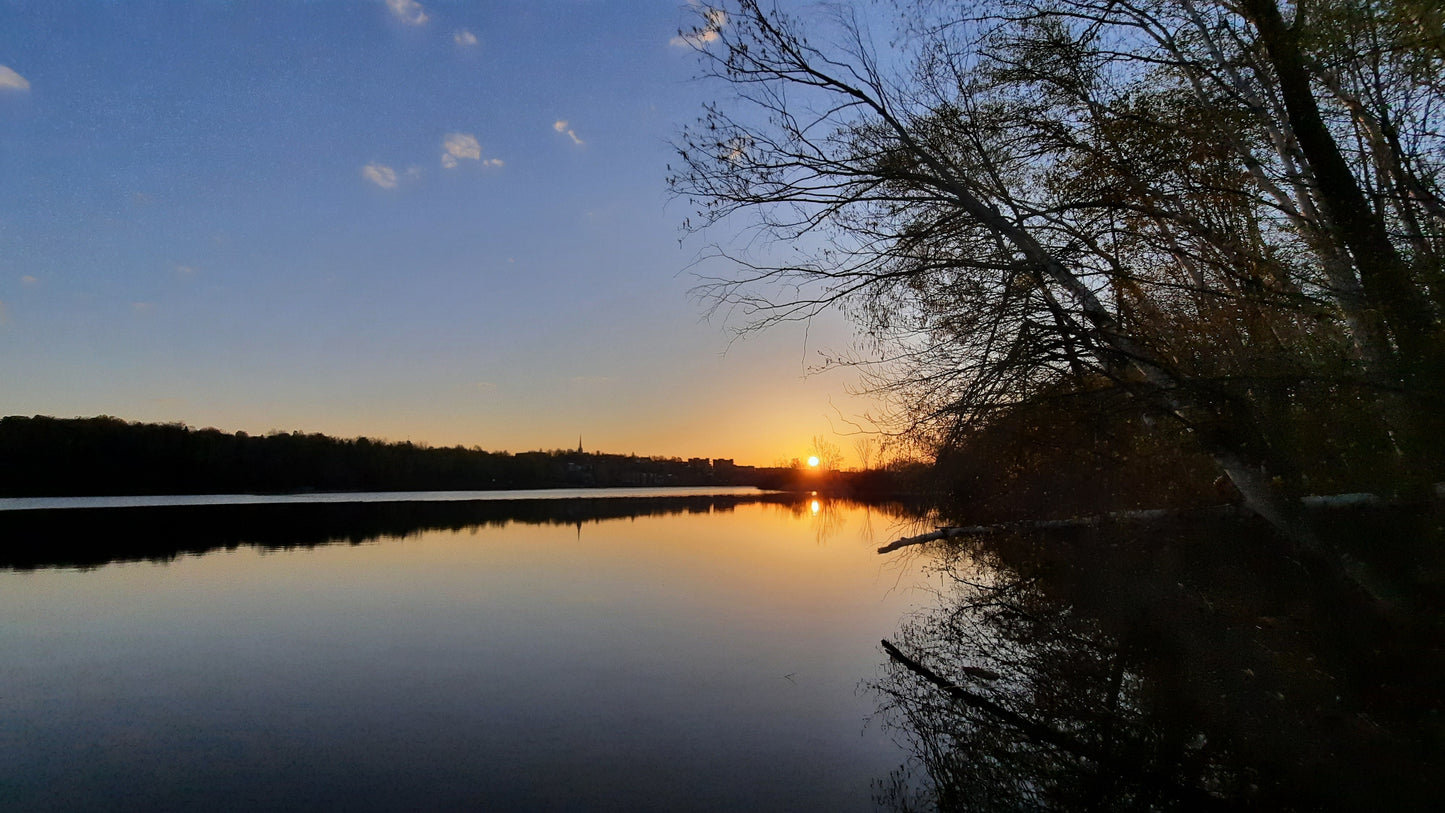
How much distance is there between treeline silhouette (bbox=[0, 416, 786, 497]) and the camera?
57.6m

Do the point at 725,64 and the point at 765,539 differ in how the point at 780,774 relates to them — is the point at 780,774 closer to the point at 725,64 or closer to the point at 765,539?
the point at 725,64

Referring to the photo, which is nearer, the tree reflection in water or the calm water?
the tree reflection in water

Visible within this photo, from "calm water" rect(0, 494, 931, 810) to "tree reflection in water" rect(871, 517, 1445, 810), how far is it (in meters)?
0.76

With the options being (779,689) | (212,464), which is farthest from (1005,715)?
(212,464)

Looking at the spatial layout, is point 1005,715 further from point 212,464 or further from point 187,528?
point 212,464

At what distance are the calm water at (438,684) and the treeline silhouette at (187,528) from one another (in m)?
0.91

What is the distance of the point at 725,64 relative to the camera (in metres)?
5.94

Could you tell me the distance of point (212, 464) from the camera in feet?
216

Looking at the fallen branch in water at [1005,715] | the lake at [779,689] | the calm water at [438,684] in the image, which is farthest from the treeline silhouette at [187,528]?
the fallen branch in water at [1005,715]

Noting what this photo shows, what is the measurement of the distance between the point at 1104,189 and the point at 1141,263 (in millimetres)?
795

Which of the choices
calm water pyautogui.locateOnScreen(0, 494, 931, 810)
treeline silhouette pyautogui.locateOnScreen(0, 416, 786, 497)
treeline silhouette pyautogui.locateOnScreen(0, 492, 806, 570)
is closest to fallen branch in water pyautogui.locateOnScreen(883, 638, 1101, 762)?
calm water pyautogui.locateOnScreen(0, 494, 931, 810)

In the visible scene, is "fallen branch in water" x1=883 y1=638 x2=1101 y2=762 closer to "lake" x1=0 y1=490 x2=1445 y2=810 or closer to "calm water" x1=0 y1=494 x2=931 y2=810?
"lake" x1=0 y1=490 x2=1445 y2=810

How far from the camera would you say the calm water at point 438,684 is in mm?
5730

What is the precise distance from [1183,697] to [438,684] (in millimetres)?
7485
